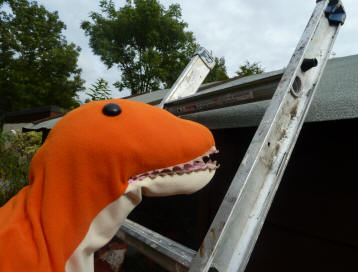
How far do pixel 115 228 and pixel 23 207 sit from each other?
0.78ft

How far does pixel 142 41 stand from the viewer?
1925 centimetres

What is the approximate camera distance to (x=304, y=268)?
161 centimetres

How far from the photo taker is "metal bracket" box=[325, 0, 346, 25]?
1006 millimetres

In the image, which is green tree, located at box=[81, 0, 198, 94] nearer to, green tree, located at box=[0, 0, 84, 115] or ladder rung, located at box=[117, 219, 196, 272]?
green tree, located at box=[0, 0, 84, 115]

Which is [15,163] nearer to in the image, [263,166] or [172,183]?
[172,183]

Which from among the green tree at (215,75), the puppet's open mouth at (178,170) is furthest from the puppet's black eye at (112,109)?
the green tree at (215,75)

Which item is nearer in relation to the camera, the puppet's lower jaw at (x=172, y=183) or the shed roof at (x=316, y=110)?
the puppet's lower jaw at (x=172, y=183)

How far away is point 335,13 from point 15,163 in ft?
15.9

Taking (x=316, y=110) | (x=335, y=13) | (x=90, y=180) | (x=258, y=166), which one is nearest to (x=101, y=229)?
(x=90, y=180)

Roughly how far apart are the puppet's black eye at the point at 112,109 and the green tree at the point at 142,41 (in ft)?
→ 59.8

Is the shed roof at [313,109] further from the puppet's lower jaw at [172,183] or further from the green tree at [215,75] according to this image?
the green tree at [215,75]

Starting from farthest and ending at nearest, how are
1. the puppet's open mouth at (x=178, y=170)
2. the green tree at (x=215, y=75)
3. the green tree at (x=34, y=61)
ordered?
the green tree at (x=215, y=75) < the green tree at (x=34, y=61) < the puppet's open mouth at (x=178, y=170)

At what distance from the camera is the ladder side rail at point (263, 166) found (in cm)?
57

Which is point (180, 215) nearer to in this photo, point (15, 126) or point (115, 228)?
point (115, 228)
